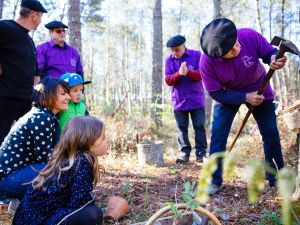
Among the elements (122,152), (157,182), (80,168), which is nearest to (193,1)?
(122,152)

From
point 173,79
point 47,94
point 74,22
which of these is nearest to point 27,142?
point 47,94

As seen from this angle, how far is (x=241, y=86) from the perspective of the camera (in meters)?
3.63

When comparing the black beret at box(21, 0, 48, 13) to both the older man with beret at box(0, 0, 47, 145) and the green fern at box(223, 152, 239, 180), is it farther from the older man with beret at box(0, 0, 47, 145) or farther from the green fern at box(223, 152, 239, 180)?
the green fern at box(223, 152, 239, 180)

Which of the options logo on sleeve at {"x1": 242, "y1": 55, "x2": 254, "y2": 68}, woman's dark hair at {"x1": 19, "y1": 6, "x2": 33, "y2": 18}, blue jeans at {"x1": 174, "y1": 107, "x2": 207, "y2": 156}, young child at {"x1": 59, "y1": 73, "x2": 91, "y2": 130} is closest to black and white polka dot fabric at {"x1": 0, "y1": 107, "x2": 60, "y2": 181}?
young child at {"x1": 59, "y1": 73, "x2": 91, "y2": 130}

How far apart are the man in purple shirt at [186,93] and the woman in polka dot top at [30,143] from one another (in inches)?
109

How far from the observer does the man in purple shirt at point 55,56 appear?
16.0 feet

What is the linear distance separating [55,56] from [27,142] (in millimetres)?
2243

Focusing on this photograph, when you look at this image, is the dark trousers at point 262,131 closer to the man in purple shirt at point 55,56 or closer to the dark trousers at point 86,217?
the dark trousers at point 86,217

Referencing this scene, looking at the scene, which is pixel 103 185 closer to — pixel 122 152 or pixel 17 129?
pixel 17 129

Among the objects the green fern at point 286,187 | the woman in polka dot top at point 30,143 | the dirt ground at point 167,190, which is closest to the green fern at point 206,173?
the green fern at point 286,187

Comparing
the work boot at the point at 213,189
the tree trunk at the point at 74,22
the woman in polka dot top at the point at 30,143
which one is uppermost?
the tree trunk at the point at 74,22

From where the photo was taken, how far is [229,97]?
139 inches

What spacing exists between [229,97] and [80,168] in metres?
1.84

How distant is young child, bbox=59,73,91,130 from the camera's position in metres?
3.63
